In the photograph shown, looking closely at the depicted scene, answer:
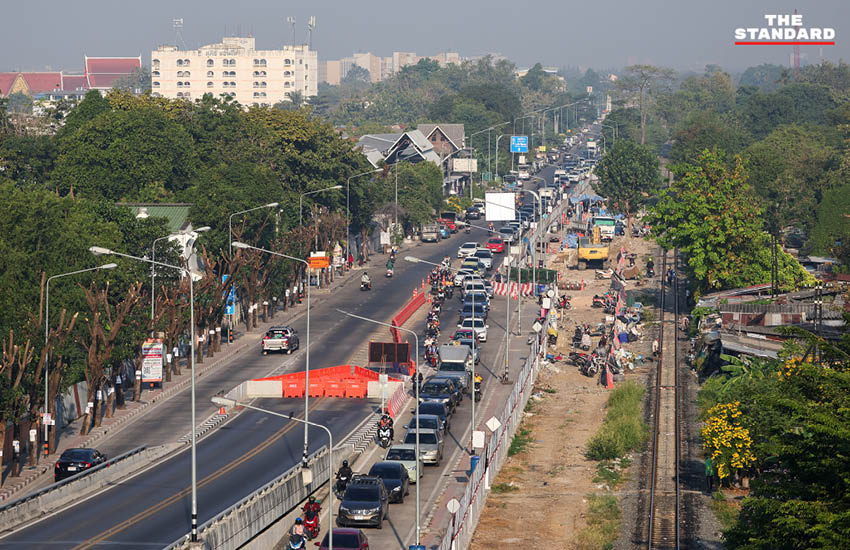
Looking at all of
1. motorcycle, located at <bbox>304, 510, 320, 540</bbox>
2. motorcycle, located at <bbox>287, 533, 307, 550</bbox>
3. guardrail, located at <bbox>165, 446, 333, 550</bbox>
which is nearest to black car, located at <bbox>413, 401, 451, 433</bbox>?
guardrail, located at <bbox>165, 446, 333, 550</bbox>

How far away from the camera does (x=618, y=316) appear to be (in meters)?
94.9

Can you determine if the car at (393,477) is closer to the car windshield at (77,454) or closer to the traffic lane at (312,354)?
the car windshield at (77,454)

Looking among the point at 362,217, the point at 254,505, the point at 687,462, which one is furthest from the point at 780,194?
the point at 254,505

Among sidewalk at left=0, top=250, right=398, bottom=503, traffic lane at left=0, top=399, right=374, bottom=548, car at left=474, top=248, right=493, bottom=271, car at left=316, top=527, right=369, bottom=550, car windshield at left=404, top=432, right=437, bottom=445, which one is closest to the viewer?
car at left=316, top=527, right=369, bottom=550

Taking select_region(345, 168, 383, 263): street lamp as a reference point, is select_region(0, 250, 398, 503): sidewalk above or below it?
below

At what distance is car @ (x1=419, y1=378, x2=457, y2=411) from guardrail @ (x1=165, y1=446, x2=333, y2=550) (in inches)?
469

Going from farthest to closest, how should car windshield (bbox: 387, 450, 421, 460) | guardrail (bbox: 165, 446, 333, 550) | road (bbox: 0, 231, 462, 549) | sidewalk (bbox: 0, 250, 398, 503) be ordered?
sidewalk (bbox: 0, 250, 398, 503) < car windshield (bbox: 387, 450, 421, 460) < road (bbox: 0, 231, 462, 549) < guardrail (bbox: 165, 446, 333, 550)

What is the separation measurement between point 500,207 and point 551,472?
216 feet

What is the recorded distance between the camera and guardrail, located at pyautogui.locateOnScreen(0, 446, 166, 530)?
4656 centimetres

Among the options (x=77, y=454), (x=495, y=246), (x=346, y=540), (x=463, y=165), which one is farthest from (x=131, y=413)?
(x=463, y=165)

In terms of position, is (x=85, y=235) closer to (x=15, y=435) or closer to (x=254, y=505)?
(x=15, y=435)

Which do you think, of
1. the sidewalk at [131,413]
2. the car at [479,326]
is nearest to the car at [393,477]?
the sidewalk at [131,413]

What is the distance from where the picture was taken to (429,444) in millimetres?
57719

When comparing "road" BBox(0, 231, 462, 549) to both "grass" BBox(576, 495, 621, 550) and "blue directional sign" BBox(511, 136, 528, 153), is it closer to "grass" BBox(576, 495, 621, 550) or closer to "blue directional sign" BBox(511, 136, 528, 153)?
"grass" BBox(576, 495, 621, 550)
